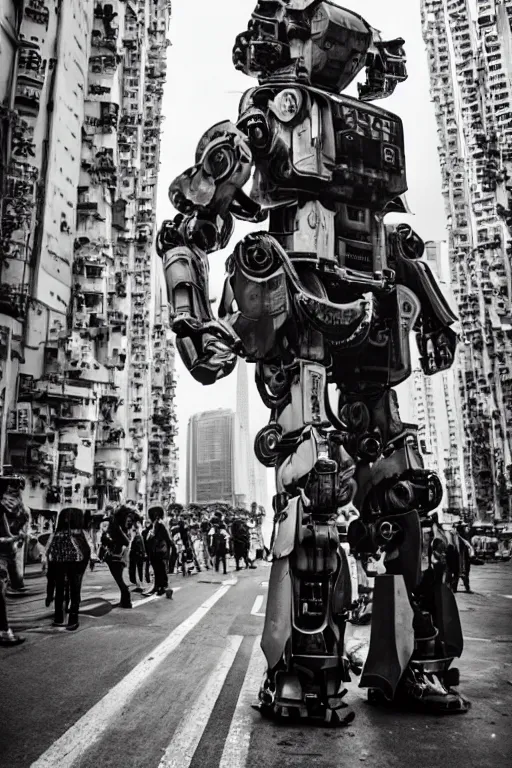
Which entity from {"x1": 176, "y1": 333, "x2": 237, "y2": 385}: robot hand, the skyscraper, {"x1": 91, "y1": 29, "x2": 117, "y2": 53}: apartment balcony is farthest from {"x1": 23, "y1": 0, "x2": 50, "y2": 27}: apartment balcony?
the skyscraper

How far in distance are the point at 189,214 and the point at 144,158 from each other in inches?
2383

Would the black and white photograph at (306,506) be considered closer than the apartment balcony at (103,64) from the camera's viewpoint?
Yes

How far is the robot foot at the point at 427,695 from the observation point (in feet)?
13.7

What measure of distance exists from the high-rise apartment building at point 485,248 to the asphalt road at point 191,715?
3903 centimetres

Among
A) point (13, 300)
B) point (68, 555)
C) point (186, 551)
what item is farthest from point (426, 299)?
point (13, 300)

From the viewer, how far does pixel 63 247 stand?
101 feet

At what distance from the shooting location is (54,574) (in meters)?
9.39

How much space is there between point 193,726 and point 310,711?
668 mm

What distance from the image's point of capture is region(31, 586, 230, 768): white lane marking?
3234 millimetres

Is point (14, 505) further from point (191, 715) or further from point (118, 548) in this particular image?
point (118, 548)

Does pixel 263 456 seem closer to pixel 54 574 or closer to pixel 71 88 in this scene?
pixel 54 574

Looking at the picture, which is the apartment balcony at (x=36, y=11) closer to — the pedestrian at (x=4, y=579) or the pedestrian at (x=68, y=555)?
the pedestrian at (x=68, y=555)

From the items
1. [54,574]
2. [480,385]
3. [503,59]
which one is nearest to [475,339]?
[480,385]

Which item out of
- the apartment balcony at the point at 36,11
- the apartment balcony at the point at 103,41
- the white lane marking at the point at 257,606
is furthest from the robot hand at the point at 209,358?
the apartment balcony at the point at 103,41
